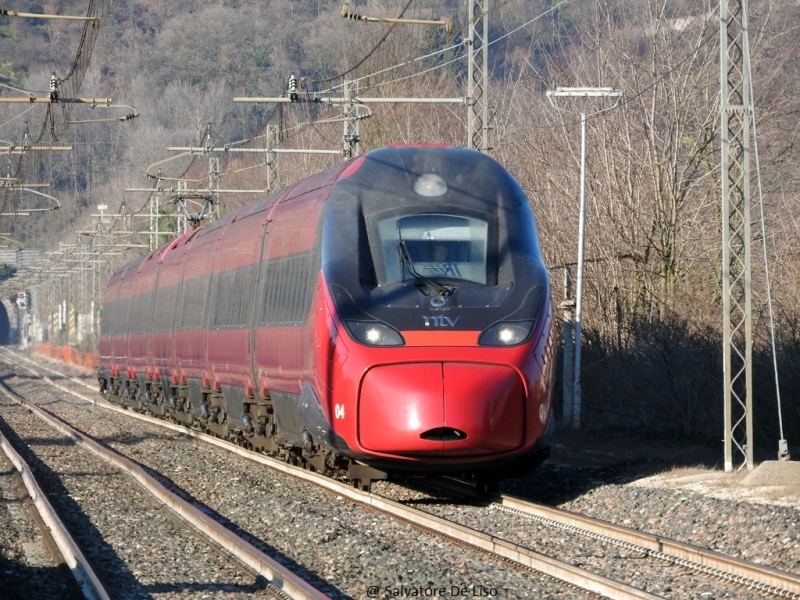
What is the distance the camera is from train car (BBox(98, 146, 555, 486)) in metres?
11.5

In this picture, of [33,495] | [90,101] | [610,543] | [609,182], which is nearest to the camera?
[610,543]

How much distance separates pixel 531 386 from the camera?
11812 mm

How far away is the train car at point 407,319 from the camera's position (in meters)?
11.5

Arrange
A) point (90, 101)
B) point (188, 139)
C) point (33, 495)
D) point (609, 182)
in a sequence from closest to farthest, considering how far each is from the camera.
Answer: point (33, 495), point (90, 101), point (609, 182), point (188, 139)

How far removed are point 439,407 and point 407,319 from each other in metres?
0.90

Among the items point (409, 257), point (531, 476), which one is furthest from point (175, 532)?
point (531, 476)

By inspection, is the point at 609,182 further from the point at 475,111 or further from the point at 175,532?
the point at 175,532

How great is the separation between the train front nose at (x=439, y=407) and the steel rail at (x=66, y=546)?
2829 millimetres

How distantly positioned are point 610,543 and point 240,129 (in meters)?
89.3

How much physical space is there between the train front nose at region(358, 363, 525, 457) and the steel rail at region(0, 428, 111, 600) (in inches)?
111

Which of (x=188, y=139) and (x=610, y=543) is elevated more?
(x=188, y=139)

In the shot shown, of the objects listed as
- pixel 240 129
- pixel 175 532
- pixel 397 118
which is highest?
pixel 240 129

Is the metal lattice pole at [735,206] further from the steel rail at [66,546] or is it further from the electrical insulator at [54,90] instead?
the electrical insulator at [54,90]

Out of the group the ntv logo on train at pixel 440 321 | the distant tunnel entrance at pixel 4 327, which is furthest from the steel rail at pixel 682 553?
the distant tunnel entrance at pixel 4 327
